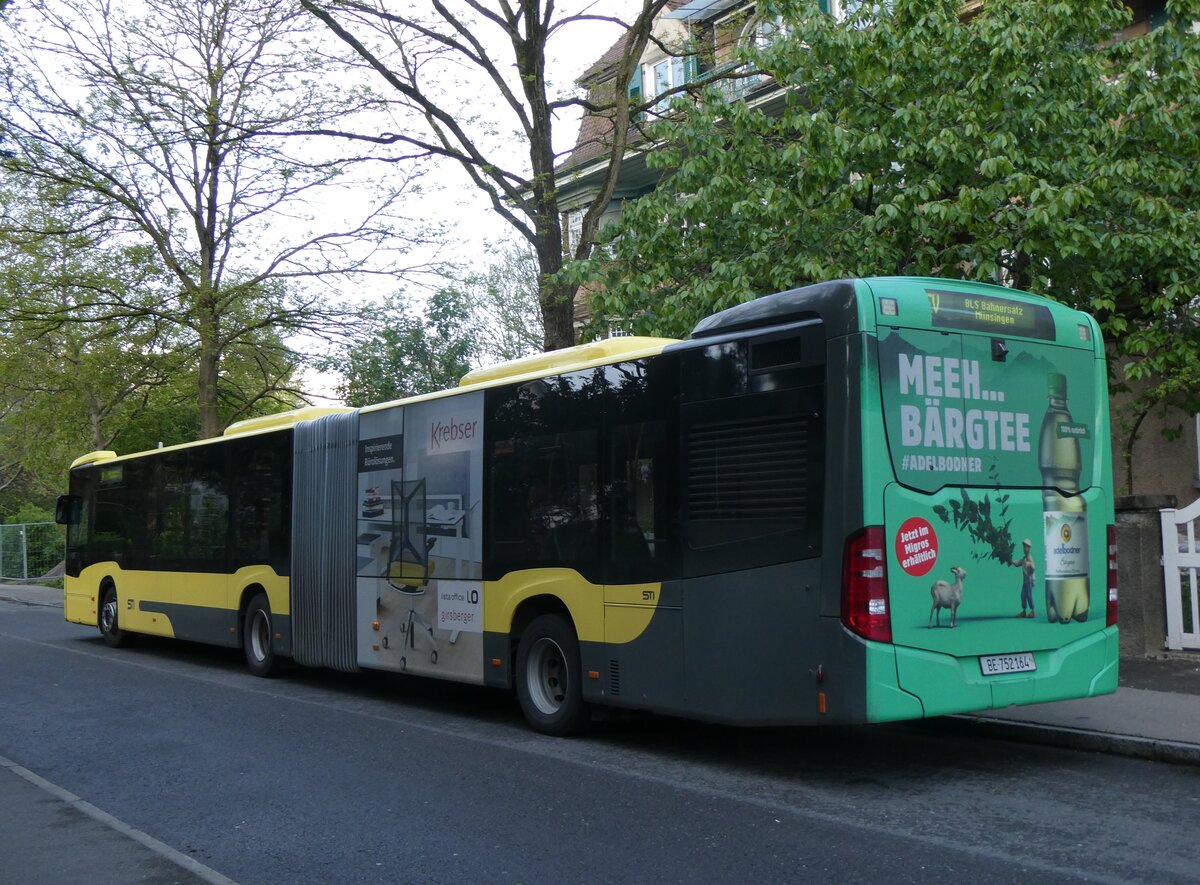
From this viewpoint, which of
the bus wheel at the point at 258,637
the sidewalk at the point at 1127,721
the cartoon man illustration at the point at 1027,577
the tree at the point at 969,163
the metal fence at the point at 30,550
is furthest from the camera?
the metal fence at the point at 30,550

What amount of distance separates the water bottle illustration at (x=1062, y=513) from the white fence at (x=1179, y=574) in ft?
13.0

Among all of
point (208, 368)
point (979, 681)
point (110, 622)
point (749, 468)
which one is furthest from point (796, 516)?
point (208, 368)

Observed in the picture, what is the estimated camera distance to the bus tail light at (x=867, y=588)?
723cm

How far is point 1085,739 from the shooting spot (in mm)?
8570

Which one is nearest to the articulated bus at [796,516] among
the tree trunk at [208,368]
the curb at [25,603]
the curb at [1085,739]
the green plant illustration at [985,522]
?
the green plant illustration at [985,522]

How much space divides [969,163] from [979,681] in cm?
732

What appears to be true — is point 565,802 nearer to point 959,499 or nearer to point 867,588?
point 867,588

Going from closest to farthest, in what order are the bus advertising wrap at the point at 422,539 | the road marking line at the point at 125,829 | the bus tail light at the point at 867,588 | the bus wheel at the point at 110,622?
the road marking line at the point at 125,829 < the bus tail light at the point at 867,588 < the bus advertising wrap at the point at 422,539 < the bus wheel at the point at 110,622

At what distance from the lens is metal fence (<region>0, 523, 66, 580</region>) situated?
42.3m

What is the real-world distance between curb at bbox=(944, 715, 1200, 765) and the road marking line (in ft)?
18.8

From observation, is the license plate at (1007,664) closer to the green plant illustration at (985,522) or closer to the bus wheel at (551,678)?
the green plant illustration at (985,522)

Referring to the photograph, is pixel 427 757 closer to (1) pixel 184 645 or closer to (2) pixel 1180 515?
(2) pixel 1180 515

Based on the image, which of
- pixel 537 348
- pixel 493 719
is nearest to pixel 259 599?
pixel 493 719

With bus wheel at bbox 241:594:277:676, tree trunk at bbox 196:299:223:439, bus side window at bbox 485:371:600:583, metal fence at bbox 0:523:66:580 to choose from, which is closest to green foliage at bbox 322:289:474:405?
tree trunk at bbox 196:299:223:439
